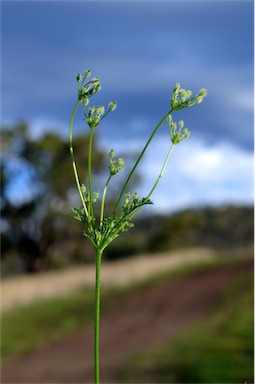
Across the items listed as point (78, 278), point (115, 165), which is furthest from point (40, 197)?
point (115, 165)

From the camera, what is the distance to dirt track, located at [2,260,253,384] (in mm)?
16625

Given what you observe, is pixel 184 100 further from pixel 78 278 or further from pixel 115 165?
pixel 78 278

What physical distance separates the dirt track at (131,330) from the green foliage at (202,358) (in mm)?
778

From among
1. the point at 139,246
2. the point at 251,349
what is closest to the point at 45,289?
the point at 251,349

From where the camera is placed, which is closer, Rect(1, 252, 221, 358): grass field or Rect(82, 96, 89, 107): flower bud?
Rect(82, 96, 89, 107): flower bud

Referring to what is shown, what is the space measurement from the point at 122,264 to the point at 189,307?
244 inches

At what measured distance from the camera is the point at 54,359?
18.6 meters

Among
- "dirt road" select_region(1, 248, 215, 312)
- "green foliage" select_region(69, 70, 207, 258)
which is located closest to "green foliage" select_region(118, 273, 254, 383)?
"dirt road" select_region(1, 248, 215, 312)

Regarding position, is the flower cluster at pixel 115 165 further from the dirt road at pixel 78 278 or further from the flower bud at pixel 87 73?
the dirt road at pixel 78 278

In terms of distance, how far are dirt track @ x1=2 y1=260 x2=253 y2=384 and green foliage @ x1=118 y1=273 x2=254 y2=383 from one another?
0.78m

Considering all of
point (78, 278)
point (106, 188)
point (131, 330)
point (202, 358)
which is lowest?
point (131, 330)

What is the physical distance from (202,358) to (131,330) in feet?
25.8

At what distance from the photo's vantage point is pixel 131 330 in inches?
851

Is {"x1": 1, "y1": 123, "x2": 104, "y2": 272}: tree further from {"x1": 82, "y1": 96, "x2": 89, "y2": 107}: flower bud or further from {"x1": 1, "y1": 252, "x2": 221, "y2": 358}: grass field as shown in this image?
{"x1": 82, "y1": 96, "x2": 89, "y2": 107}: flower bud
